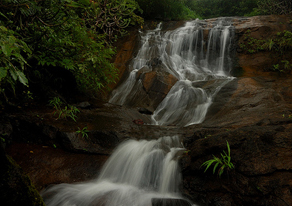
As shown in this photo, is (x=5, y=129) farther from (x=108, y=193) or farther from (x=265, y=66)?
(x=265, y=66)

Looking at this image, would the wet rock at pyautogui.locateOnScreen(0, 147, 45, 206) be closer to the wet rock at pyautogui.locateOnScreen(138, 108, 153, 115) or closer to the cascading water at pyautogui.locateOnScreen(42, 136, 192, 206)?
the cascading water at pyautogui.locateOnScreen(42, 136, 192, 206)

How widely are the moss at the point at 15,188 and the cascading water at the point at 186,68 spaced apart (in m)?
4.92

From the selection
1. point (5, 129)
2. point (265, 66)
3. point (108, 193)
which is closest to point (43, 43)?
point (5, 129)

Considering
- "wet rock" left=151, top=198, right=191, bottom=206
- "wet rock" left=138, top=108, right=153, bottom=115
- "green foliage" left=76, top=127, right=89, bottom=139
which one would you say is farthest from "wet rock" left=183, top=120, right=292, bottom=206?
"wet rock" left=138, top=108, right=153, bottom=115

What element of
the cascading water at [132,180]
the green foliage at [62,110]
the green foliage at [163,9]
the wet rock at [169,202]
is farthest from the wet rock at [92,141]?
the green foliage at [163,9]

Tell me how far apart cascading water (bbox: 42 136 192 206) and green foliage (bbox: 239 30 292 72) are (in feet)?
23.8

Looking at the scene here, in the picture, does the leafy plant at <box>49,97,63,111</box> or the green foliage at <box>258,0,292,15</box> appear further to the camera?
the green foliage at <box>258,0,292,15</box>

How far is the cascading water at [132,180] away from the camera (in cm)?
295

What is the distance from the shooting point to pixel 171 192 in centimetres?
317

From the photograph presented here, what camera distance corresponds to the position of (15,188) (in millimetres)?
1615

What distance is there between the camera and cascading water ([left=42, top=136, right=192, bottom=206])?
2.95 m

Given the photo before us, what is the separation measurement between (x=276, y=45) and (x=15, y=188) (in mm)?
11674

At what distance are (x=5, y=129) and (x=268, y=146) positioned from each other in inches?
185

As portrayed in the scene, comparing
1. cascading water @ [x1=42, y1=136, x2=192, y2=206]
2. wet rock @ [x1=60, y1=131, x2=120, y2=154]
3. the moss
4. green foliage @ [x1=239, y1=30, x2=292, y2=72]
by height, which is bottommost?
cascading water @ [x1=42, y1=136, x2=192, y2=206]
